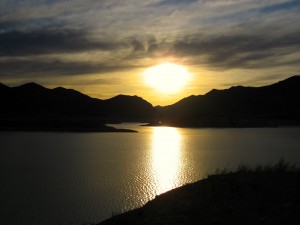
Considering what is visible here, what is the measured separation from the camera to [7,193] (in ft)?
76.1

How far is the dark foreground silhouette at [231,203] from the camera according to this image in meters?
12.0

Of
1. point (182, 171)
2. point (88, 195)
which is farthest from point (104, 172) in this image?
point (88, 195)

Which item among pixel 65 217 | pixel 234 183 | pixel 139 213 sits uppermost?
pixel 234 183

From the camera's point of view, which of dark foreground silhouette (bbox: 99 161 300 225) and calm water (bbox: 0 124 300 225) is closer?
dark foreground silhouette (bbox: 99 161 300 225)

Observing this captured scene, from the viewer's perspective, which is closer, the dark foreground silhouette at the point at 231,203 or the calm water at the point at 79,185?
the dark foreground silhouette at the point at 231,203

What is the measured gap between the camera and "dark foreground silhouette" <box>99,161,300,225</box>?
472 inches

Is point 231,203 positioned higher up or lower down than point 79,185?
higher up

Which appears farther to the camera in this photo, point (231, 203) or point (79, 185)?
point (79, 185)

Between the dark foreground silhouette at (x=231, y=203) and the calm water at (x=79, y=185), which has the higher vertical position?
the dark foreground silhouette at (x=231, y=203)

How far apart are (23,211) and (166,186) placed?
1054 centimetres

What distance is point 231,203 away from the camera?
523 inches

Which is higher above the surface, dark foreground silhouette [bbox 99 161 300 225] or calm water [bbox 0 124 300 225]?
dark foreground silhouette [bbox 99 161 300 225]

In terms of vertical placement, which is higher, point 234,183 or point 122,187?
point 234,183

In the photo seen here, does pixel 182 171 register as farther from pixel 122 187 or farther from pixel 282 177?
pixel 282 177
